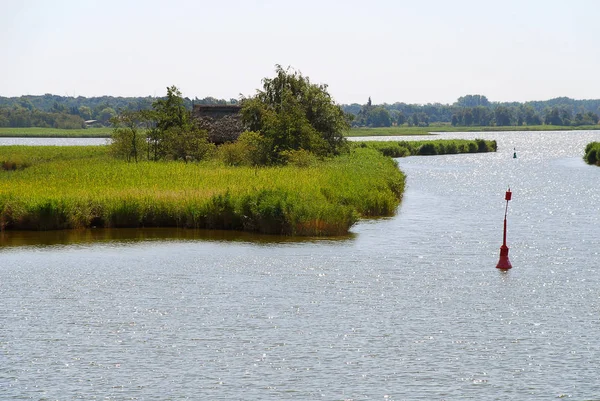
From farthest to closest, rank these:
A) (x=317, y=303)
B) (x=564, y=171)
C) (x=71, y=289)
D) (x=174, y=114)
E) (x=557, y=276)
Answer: (x=564, y=171)
(x=174, y=114)
(x=557, y=276)
(x=71, y=289)
(x=317, y=303)

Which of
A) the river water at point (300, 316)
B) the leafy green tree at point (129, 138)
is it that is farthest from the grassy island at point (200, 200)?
the leafy green tree at point (129, 138)

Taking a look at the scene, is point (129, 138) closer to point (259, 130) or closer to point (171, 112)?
point (171, 112)

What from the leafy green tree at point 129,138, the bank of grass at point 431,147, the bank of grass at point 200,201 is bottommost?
the bank of grass at point 431,147

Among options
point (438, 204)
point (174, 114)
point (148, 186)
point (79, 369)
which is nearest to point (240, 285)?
point (79, 369)

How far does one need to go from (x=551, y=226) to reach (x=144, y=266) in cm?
2027

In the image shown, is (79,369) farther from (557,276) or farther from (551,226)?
(551,226)

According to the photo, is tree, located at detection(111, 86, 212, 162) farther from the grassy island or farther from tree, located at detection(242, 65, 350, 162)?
the grassy island

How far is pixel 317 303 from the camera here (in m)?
24.7

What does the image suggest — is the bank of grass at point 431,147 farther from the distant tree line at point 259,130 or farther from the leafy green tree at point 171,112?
the leafy green tree at point 171,112

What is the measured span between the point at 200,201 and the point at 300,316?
17381 millimetres

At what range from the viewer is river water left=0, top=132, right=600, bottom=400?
17.8 meters

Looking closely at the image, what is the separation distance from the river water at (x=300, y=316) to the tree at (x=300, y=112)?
75.6 feet

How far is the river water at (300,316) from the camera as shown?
699 inches

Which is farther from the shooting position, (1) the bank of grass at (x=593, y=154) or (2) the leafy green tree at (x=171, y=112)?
(1) the bank of grass at (x=593, y=154)
